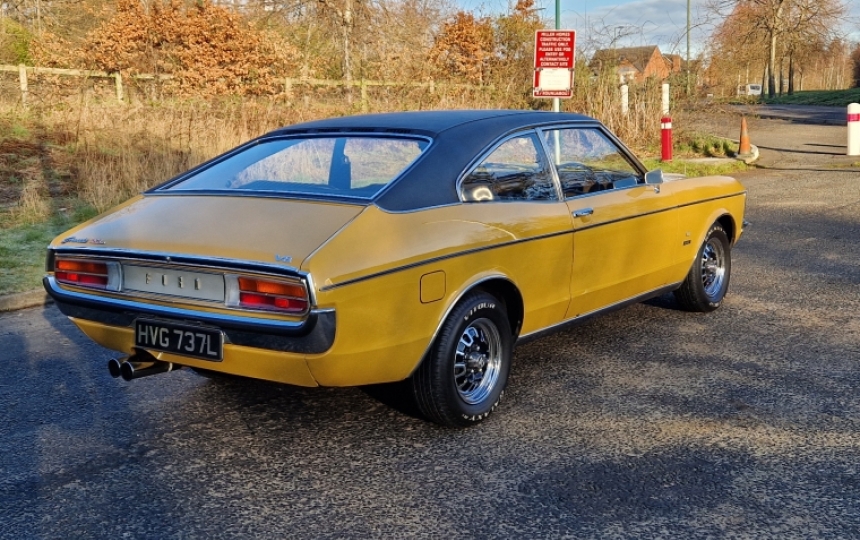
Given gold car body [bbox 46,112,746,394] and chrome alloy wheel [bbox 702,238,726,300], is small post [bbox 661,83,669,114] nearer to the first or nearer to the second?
chrome alloy wheel [bbox 702,238,726,300]

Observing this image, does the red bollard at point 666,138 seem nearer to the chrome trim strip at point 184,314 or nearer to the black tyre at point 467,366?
the black tyre at point 467,366

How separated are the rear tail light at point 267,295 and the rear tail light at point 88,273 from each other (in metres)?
0.66

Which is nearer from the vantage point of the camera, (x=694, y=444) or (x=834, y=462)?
(x=834, y=462)

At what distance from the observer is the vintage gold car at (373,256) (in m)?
3.40

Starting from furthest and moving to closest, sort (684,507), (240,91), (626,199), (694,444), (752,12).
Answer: (752,12)
(240,91)
(626,199)
(694,444)
(684,507)

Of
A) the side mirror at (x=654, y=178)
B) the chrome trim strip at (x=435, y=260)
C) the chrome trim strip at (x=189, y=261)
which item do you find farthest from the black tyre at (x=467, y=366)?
the side mirror at (x=654, y=178)

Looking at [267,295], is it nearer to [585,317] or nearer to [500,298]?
[500,298]

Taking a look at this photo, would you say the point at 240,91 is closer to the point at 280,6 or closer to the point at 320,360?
the point at 280,6

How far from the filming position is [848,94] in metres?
46.2

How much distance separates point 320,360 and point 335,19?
74.9 feet

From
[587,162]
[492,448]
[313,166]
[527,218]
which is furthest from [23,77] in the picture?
[492,448]

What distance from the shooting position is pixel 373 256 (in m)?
3.46

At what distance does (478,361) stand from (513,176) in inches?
39.5

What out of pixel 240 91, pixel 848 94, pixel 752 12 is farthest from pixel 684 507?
pixel 752 12
